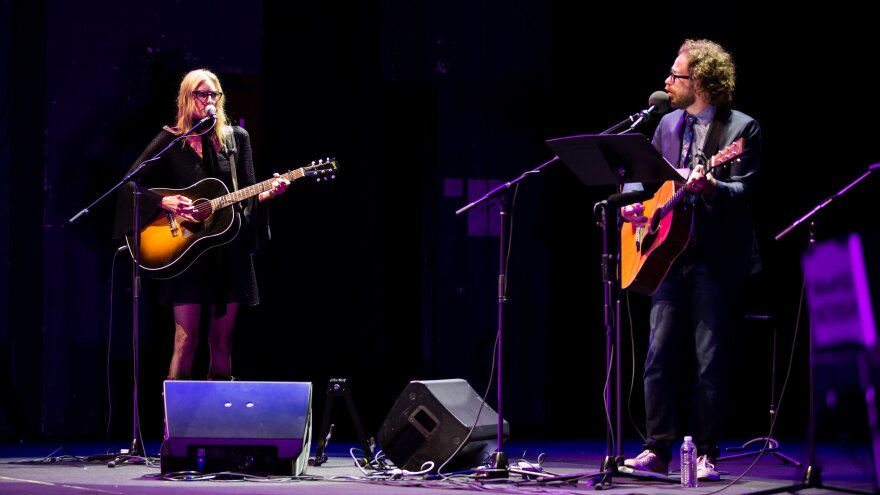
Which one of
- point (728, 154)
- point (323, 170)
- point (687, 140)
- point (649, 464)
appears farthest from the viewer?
point (323, 170)

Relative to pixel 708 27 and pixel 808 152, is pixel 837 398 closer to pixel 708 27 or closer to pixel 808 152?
pixel 808 152

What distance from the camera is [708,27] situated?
7.29 metres

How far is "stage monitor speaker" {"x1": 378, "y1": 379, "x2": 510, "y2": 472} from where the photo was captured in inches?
185

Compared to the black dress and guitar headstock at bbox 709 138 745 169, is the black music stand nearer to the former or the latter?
guitar headstock at bbox 709 138 745 169

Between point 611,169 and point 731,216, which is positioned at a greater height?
point 611,169

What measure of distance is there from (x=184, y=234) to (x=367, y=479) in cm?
154

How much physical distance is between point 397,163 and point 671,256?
301 cm

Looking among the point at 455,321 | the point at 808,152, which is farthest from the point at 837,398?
the point at 455,321

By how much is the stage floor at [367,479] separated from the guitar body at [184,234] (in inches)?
36.8

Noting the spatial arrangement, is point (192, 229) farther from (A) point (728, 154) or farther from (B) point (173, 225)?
(A) point (728, 154)

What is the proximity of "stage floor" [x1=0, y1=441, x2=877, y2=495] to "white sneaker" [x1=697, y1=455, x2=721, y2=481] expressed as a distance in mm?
33

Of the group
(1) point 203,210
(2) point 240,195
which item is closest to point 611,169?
(2) point 240,195

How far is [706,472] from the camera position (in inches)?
175

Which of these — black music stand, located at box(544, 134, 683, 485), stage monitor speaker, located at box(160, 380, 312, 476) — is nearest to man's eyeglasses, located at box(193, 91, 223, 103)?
stage monitor speaker, located at box(160, 380, 312, 476)
